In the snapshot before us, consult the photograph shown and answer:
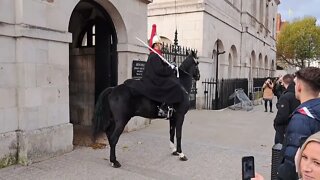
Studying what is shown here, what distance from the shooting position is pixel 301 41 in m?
45.7

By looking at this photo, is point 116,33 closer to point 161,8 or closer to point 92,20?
point 92,20

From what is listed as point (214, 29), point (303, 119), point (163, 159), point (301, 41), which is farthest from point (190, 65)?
point (301, 41)

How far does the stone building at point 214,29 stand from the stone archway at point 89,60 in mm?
6441

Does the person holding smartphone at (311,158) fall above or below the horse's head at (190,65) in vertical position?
below

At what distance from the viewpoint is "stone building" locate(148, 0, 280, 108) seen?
50.8 ft

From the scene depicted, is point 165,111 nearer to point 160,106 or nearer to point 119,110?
point 160,106

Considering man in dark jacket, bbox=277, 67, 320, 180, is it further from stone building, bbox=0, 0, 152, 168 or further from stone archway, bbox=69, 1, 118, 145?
stone archway, bbox=69, 1, 118, 145

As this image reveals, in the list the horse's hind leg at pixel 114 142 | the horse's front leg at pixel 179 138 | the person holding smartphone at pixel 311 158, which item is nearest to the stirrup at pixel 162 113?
the horse's front leg at pixel 179 138

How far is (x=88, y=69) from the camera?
9898 mm

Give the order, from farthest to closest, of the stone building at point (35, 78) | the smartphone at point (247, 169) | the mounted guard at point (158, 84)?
1. the mounted guard at point (158, 84)
2. the stone building at point (35, 78)
3. the smartphone at point (247, 169)

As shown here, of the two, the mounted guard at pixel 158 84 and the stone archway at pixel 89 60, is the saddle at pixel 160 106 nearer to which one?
the mounted guard at pixel 158 84

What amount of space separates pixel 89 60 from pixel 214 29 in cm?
879

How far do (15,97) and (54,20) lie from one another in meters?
1.68

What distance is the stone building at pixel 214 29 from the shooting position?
15477mm
